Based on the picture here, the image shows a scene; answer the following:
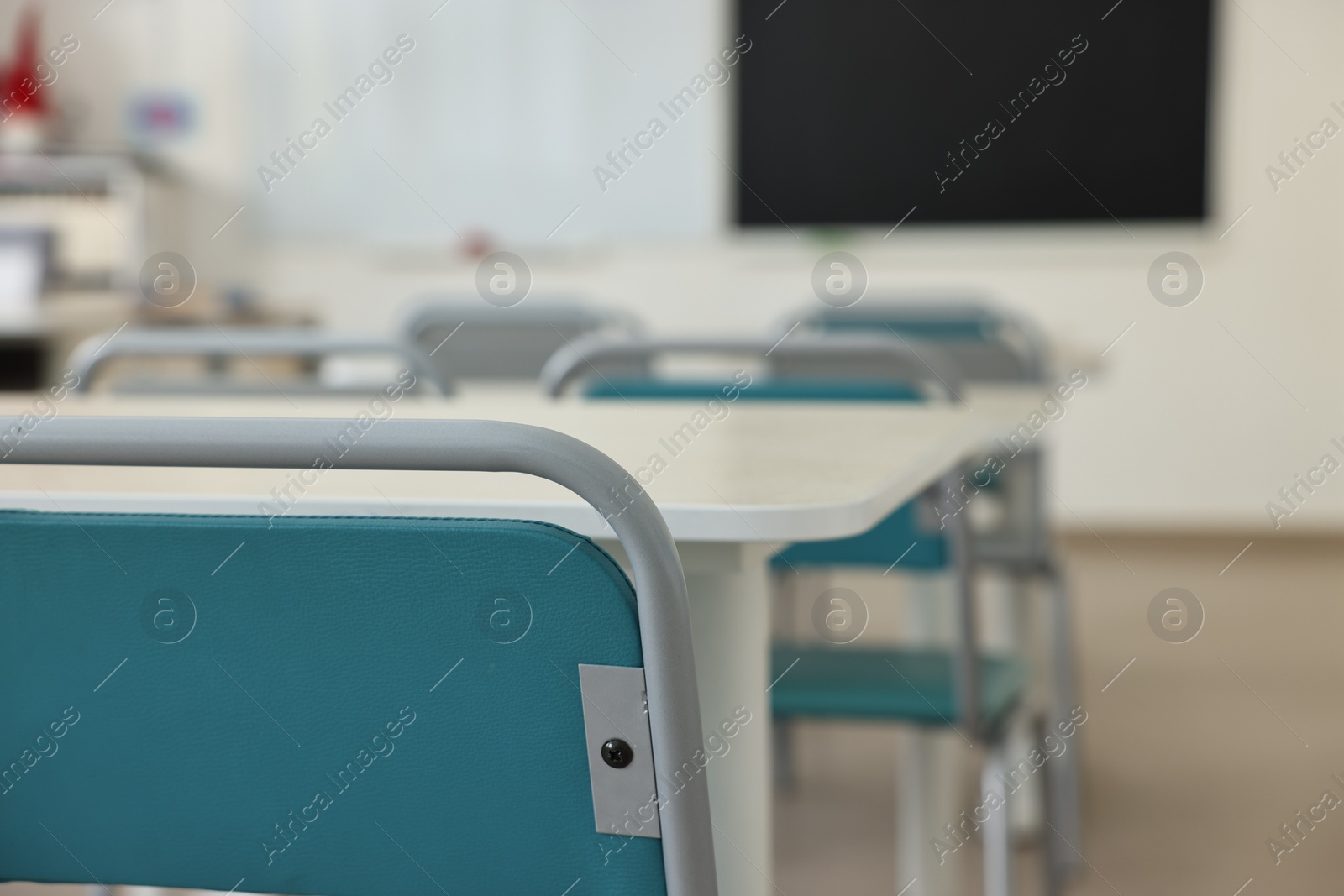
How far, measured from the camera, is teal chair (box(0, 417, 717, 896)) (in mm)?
661

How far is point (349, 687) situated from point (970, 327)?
2300mm

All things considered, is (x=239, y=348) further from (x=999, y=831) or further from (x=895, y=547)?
(x=999, y=831)

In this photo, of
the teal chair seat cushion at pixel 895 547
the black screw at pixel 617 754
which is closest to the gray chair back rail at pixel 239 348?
the teal chair seat cushion at pixel 895 547

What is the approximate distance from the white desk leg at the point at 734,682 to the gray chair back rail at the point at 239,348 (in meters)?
0.93

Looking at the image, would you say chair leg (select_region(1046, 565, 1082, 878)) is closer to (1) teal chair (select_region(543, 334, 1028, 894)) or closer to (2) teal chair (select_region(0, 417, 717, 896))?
(1) teal chair (select_region(543, 334, 1028, 894))

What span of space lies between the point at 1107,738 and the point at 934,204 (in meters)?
2.72

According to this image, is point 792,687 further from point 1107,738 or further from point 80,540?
point 1107,738

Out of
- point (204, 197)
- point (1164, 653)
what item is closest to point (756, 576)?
point (1164, 653)

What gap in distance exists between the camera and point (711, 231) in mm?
5449

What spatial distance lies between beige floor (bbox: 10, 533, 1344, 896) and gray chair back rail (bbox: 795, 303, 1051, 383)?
778 millimetres

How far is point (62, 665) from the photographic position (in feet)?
2.36

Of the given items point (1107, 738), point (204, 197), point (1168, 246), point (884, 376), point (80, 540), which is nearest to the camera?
point (80, 540)

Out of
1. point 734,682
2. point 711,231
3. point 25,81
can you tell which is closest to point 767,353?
point 734,682

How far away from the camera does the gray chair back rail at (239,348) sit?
1.67m
